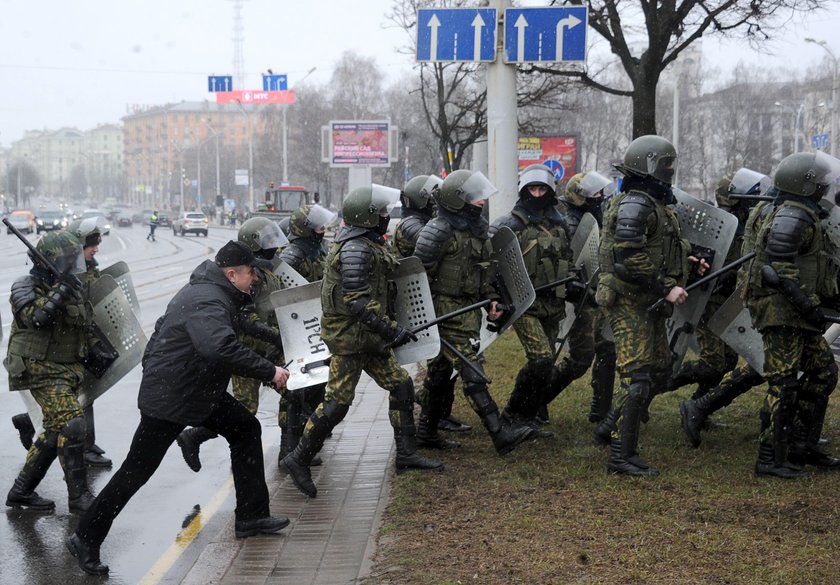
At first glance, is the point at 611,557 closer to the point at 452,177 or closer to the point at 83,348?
the point at 452,177

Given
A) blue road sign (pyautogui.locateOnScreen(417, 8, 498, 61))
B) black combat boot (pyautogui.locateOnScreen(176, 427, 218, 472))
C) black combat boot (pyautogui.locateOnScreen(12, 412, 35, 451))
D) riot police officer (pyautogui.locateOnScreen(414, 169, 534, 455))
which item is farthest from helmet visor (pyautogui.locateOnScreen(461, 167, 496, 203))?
blue road sign (pyautogui.locateOnScreen(417, 8, 498, 61))

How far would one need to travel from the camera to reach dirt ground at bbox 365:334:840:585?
4820 mm

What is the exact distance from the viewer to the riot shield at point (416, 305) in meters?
6.99

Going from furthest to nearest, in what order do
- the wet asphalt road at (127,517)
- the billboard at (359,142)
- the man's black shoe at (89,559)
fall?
the billboard at (359,142), the wet asphalt road at (127,517), the man's black shoe at (89,559)

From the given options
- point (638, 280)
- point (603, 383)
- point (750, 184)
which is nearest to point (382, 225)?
point (638, 280)

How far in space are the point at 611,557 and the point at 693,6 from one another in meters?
10.9

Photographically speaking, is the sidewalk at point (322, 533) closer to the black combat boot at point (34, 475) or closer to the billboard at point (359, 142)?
the black combat boot at point (34, 475)

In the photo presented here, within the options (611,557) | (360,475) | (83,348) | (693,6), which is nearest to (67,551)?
(83,348)

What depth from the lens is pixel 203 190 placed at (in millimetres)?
111625

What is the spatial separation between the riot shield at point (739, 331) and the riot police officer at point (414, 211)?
2.16 meters

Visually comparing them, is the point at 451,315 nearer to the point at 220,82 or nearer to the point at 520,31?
the point at 520,31

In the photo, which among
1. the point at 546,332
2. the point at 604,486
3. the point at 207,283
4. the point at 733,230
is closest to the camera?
the point at 207,283

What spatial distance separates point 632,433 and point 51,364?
346 centimetres

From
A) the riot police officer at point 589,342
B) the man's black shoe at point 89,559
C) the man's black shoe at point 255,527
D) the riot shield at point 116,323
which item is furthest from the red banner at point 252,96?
the man's black shoe at point 89,559
